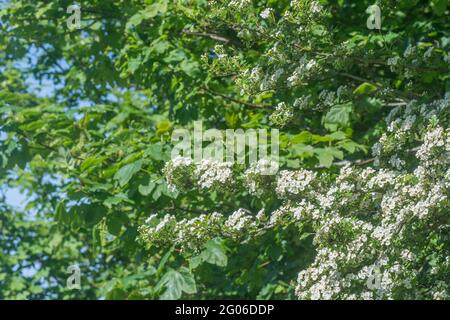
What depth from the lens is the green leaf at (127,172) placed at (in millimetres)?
7191

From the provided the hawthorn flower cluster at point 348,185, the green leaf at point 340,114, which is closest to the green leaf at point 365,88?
the hawthorn flower cluster at point 348,185

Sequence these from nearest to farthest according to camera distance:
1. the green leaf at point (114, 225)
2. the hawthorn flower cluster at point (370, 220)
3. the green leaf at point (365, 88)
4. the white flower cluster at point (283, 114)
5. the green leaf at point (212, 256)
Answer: the hawthorn flower cluster at point (370, 220) < the green leaf at point (212, 256) < the white flower cluster at point (283, 114) < the green leaf at point (365, 88) < the green leaf at point (114, 225)

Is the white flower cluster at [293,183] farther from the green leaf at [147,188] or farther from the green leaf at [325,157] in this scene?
the green leaf at [147,188]

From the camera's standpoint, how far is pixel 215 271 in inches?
341

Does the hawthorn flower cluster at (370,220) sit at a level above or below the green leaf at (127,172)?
below

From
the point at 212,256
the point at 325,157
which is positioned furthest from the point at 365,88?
the point at 212,256

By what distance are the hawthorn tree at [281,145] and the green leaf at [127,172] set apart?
0.6 inches

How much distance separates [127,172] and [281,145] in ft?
3.98

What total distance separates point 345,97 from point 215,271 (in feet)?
7.97

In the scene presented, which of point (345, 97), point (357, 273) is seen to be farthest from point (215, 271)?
point (357, 273)

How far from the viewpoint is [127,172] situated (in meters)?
7.27

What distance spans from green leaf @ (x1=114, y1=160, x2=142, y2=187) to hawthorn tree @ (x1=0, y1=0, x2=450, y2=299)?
0.05 ft

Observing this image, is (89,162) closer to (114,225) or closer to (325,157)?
(114,225)
